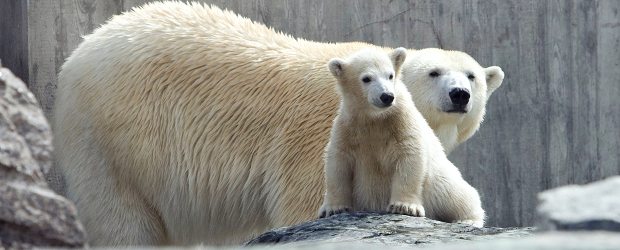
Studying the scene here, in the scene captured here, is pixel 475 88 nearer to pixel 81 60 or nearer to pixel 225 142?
pixel 225 142

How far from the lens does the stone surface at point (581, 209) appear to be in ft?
4.02

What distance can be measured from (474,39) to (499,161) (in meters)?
0.94

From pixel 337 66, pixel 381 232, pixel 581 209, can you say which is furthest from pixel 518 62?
pixel 581 209

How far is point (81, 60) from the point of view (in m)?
4.05

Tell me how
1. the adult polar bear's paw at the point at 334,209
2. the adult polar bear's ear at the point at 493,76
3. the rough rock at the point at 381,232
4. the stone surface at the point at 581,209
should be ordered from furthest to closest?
1. the adult polar bear's ear at the point at 493,76
2. the adult polar bear's paw at the point at 334,209
3. the rough rock at the point at 381,232
4. the stone surface at the point at 581,209

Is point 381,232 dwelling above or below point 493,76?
below

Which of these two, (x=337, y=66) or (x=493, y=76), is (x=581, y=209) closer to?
(x=337, y=66)

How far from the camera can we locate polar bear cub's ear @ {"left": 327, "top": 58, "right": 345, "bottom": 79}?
114 inches

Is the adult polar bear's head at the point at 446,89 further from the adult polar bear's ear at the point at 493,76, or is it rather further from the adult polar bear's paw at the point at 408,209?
the adult polar bear's paw at the point at 408,209

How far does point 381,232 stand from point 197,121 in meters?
1.70

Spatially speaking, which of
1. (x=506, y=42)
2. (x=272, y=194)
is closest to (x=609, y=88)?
(x=506, y=42)

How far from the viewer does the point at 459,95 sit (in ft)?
11.5

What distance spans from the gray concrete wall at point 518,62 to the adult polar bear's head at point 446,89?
1.15 meters

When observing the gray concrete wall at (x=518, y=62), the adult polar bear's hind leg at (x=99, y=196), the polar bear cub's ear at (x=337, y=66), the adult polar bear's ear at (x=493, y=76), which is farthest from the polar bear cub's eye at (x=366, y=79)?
the gray concrete wall at (x=518, y=62)
